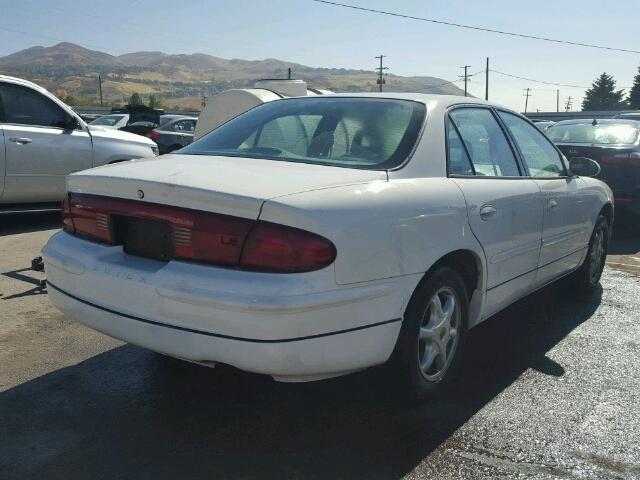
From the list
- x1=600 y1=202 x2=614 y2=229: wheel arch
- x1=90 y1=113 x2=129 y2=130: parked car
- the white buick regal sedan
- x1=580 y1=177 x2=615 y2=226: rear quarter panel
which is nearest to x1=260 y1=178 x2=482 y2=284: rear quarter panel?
the white buick regal sedan

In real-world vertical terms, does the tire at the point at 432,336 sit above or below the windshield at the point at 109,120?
below

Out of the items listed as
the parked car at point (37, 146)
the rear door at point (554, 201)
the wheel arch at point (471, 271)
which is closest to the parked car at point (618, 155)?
the rear door at point (554, 201)

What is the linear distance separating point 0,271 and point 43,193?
7.67ft

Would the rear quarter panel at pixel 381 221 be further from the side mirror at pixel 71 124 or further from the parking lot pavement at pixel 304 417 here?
the side mirror at pixel 71 124

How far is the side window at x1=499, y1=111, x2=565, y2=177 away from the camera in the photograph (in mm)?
4258

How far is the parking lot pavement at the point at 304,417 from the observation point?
268 centimetres

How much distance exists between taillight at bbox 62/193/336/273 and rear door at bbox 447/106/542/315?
111cm

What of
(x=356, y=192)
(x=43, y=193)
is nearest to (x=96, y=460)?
(x=356, y=192)

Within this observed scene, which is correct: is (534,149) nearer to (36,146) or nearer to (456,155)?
(456,155)

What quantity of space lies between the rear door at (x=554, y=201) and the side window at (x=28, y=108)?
5620mm

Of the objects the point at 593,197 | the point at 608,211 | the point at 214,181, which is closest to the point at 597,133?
the point at 608,211

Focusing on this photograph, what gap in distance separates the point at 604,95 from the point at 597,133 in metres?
82.6

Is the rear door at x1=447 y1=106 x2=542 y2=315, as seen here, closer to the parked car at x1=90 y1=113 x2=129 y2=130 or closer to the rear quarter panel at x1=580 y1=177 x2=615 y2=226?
the rear quarter panel at x1=580 y1=177 x2=615 y2=226

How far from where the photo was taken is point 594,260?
5332mm
